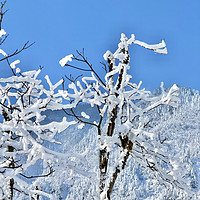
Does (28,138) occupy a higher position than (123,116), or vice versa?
(123,116)

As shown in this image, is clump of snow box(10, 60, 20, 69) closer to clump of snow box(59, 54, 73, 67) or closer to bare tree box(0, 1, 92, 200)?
bare tree box(0, 1, 92, 200)

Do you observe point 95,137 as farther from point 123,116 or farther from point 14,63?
point 14,63

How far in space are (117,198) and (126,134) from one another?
10984 centimetres

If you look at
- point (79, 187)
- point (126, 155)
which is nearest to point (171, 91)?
point (126, 155)

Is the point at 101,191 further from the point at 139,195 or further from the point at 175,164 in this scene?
the point at 139,195

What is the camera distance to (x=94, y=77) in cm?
447

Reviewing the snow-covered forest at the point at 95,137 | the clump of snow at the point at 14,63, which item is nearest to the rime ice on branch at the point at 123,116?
the snow-covered forest at the point at 95,137

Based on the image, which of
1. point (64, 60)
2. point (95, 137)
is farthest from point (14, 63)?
point (95, 137)

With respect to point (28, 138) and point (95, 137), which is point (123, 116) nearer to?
point (95, 137)

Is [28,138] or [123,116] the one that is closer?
[28,138]

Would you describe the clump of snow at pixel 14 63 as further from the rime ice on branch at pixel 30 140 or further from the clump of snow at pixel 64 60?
the clump of snow at pixel 64 60

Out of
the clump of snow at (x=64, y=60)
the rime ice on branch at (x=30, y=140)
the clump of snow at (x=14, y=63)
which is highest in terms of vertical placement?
the clump of snow at (x=64, y=60)

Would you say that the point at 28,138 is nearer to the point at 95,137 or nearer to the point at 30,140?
the point at 30,140

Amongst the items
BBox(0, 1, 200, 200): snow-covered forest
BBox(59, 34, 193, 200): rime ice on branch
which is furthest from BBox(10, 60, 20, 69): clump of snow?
BBox(59, 34, 193, 200): rime ice on branch
